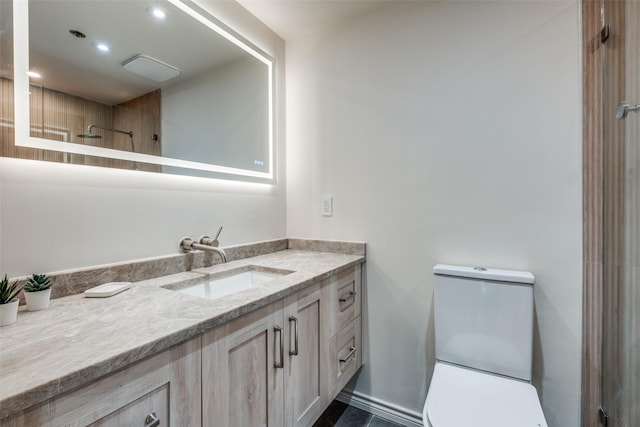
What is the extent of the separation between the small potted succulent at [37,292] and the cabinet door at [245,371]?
1.66ft

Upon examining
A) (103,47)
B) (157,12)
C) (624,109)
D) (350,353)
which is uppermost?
(157,12)

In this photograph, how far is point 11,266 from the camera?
0.85 m

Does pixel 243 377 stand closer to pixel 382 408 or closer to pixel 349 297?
pixel 349 297

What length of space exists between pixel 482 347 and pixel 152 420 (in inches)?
48.7

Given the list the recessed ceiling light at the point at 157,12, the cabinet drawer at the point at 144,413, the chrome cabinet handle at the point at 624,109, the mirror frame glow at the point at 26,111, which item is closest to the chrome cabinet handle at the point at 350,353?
the cabinet drawer at the point at 144,413

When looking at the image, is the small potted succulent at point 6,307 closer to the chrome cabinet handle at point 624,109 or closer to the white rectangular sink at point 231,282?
the white rectangular sink at point 231,282

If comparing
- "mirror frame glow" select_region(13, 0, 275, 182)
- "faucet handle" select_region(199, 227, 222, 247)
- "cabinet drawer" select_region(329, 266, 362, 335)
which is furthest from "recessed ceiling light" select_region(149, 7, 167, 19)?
"cabinet drawer" select_region(329, 266, 362, 335)

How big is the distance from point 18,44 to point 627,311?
2270mm

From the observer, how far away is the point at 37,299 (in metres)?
0.82

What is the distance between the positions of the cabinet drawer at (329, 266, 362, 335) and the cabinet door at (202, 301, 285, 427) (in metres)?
0.39

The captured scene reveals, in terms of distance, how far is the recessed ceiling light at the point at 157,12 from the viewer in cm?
120

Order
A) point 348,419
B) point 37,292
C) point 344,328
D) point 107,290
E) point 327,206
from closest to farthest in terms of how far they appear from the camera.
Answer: point 37,292 → point 107,290 → point 344,328 → point 348,419 → point 327,206

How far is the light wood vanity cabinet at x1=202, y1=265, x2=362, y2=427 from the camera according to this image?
2.65 feet

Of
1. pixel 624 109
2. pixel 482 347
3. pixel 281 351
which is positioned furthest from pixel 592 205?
pixel 281 351
